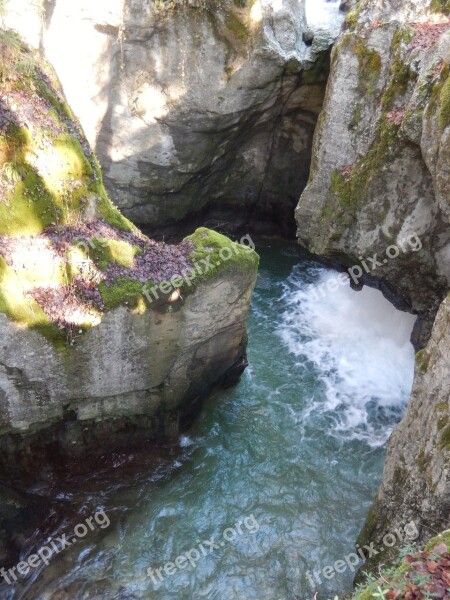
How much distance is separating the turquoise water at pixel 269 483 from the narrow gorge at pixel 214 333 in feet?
0.13

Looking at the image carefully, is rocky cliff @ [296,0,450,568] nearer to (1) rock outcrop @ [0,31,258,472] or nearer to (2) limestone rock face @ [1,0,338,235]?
(2) limestone rock face @ [1,0,338,235]

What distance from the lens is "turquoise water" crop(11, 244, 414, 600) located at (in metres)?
7.52

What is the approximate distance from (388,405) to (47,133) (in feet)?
29.7

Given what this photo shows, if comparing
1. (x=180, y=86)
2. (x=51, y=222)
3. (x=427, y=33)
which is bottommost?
(x=51, y=222)

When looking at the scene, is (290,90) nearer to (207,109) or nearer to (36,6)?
(207,109)

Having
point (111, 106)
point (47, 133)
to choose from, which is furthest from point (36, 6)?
point (47, 133)

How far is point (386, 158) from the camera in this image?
9617 millimetres

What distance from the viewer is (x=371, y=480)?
30.3ft

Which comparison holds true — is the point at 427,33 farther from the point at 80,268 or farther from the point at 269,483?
the point at 269,483

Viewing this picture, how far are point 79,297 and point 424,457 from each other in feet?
17.4

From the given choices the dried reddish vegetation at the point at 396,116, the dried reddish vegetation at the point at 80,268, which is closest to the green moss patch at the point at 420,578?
the dried reddish vegetation at the point at 80,268

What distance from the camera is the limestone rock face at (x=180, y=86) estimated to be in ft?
40.3

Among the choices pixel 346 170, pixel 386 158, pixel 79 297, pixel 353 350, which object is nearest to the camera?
pixel 79 297

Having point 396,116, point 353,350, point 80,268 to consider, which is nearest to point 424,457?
point 80,268
